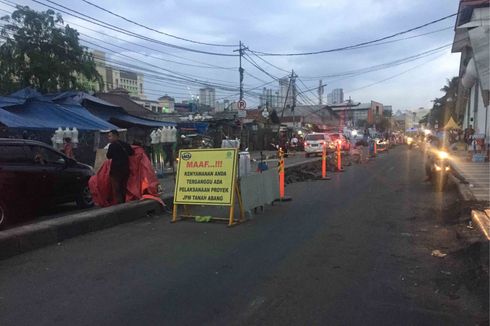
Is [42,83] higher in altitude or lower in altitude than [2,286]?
higher

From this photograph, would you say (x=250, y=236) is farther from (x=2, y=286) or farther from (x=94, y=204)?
(x=94, y=204)

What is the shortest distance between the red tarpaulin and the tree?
20.6 meters

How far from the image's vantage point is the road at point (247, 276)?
4.60 meters

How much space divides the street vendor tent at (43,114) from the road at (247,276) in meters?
10.9

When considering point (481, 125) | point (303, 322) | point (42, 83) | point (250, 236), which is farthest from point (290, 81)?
point (303, 322)

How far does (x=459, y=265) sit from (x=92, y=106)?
22.3 m

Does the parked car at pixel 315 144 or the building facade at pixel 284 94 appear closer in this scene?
the parked car at pixel 315 144

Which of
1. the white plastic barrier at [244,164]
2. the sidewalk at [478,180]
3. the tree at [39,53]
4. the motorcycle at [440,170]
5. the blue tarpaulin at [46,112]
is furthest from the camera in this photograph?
the tree at [39,53]

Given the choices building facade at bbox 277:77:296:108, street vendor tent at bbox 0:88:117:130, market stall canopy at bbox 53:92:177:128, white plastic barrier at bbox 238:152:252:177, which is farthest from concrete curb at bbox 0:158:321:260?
building facade at bbox 277:77:296:108

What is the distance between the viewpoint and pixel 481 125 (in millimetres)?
41031

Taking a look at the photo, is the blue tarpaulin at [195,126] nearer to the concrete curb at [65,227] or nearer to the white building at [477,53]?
the white building at [477,53]

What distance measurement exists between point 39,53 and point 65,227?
23728mm

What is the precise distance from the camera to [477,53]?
100 ft

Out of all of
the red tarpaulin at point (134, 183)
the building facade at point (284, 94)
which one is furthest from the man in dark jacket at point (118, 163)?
the building facade at point (284, 94)
